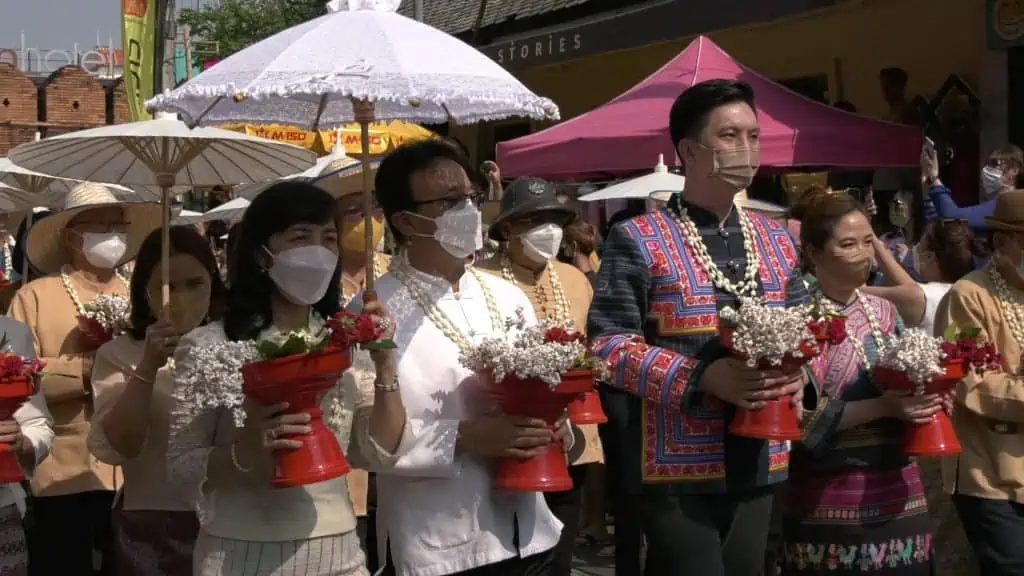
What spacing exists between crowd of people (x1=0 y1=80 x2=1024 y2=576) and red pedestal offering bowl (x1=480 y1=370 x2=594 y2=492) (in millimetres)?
54

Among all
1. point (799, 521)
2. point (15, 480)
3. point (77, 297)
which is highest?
point (77, 297)

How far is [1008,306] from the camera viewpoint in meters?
5.43

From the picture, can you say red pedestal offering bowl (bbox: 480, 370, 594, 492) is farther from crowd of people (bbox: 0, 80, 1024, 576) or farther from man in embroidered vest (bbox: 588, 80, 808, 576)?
man in embroidered vest (bbox: 588, 80, 808, 576)

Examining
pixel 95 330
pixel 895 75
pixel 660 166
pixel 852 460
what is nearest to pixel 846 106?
pixel 895 75

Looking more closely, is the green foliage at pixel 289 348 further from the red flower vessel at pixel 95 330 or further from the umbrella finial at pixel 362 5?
the red flower vessel at pixel 95 330

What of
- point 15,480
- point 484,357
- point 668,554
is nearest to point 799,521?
point 668,554

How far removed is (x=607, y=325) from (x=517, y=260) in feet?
9.33

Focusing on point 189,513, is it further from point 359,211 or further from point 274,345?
point 359,211

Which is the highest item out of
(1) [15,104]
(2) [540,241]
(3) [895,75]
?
(1) [15,104]

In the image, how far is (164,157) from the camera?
510cm

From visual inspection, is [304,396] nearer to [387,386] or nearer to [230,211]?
[387,386]

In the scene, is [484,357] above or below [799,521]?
above

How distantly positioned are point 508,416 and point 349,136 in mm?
8186

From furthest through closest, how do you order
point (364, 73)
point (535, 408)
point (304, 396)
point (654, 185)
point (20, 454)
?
point (654, 185)
point (20, 454)
point (364, 73)
point (535, 408)
point (304, 396)
